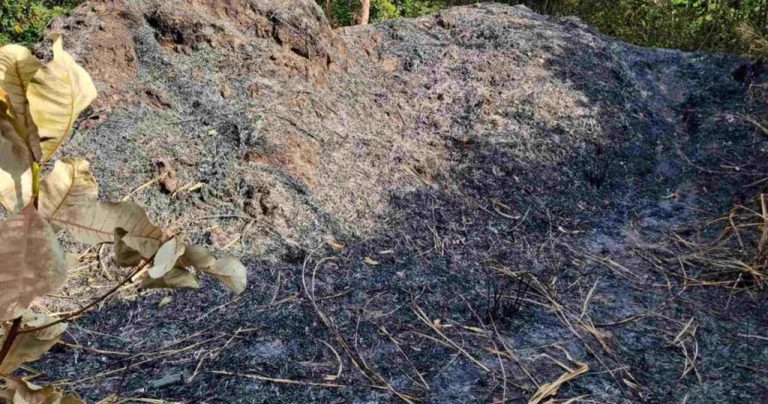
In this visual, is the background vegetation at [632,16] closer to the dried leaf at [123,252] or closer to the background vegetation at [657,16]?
the background vegetation at [657,16]

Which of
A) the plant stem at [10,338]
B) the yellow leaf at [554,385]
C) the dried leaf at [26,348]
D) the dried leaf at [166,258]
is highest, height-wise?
the dried leaf at [166,258]

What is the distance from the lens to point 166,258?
633 millimetres

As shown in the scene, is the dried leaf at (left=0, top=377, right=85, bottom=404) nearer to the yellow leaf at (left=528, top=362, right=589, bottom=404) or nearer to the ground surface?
→ the ground surface

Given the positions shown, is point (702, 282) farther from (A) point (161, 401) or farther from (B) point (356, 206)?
(A) point (161, 401)

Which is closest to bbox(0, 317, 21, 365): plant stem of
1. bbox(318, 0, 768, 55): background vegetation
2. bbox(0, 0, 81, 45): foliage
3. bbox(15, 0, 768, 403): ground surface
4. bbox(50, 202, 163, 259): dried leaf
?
bbox(50, 202, 163, 259): dried leaf

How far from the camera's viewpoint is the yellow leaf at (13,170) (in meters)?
0.61

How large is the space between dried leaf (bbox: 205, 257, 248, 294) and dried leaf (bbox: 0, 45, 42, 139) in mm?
231

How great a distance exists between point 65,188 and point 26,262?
0.51ft

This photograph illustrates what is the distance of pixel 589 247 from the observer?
269cm

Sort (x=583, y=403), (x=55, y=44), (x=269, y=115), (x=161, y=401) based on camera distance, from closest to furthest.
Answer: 1. (x=55, y=44)
2. (x=161, y=401)
3. (x=583, y=403)
4. (x=269, y=115)

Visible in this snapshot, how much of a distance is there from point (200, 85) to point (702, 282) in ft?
7.66

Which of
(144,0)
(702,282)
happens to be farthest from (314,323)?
(144,0)

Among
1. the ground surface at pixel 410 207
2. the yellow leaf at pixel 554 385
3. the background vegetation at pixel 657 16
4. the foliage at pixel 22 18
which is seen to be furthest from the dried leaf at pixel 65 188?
the foliage at pixel 22 18

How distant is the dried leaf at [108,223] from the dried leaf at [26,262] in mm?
110
